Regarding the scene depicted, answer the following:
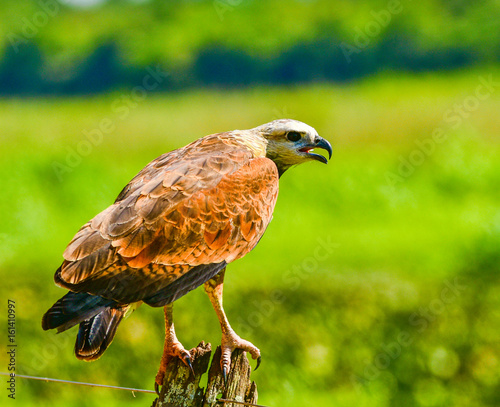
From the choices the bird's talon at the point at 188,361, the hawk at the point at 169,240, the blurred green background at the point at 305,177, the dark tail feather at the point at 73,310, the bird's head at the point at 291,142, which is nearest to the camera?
the dark tail feather at the point at 73,310

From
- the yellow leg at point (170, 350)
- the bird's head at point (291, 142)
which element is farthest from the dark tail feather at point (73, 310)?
the bird's head at point (291, 142)

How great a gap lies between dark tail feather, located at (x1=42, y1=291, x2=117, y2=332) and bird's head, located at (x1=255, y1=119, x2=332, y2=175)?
5.17 ft

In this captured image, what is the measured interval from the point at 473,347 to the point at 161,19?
19.5m

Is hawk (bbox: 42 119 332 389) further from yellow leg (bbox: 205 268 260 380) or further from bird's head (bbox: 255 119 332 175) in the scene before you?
bird's head (bbox: 255 119 332 175)

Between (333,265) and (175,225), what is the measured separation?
199 inches

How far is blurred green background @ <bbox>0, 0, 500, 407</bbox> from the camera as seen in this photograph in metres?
7.53

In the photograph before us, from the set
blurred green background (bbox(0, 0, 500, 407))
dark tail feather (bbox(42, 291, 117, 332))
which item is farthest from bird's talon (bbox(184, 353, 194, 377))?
blurred green background (bbox(0, 0, 500, 407))

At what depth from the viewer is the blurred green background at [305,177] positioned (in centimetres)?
753

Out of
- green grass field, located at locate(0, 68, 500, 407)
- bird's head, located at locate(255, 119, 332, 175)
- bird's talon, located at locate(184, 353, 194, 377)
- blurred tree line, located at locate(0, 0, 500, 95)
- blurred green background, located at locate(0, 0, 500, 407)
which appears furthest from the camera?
blurred tree line, located at locate(0, 0, 500, 95)

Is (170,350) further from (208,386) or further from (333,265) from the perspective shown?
(333,265)

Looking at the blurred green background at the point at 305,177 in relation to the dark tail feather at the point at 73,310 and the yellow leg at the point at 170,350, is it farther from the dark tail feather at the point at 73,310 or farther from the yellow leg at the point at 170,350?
the dark tail feather at the point at 73,310

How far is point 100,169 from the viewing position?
12289 millimetres

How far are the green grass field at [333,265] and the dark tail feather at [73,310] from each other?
4079 millimetres

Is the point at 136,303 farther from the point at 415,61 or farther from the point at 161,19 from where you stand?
the point at 161,19
